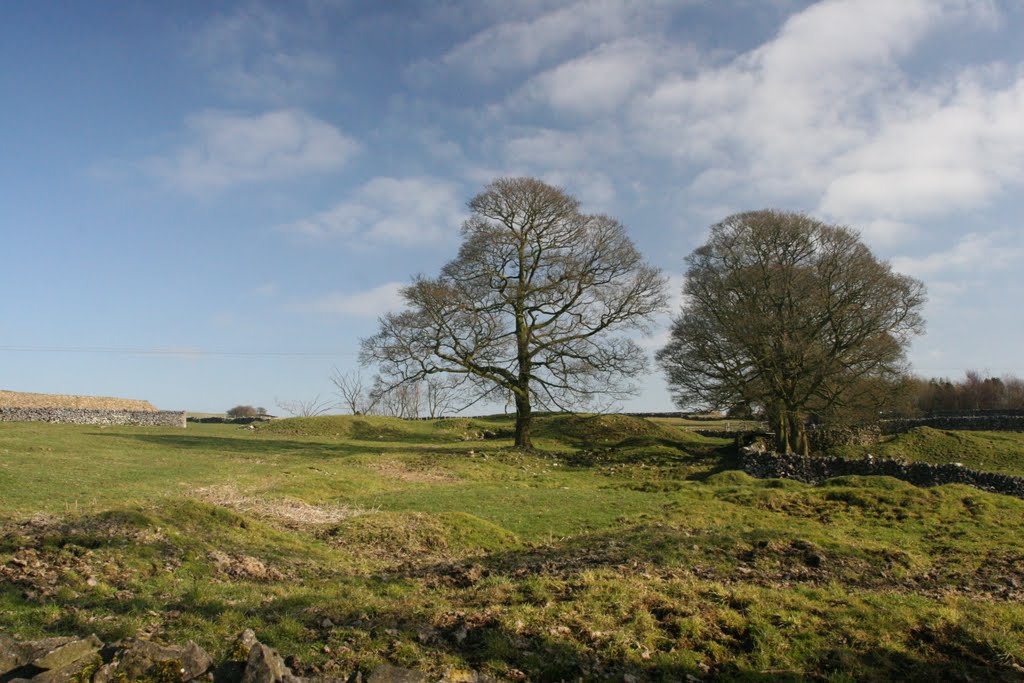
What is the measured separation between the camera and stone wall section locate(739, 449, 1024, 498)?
875 inches

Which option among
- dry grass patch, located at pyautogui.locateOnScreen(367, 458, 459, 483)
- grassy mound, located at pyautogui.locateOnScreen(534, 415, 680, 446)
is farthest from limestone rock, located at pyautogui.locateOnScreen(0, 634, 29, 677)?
grassy mound, located at pyautogui.locateOnScreen(534, 415, 680, 446)

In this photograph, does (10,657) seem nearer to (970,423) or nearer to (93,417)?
(93,417)

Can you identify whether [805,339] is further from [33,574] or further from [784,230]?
[33,574]

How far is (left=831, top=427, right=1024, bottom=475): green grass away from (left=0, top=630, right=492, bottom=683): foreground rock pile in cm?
3396

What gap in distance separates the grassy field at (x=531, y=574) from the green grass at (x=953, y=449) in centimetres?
1522

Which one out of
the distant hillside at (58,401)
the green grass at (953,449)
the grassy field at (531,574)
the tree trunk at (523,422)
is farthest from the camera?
the distant hillside at (58,401)

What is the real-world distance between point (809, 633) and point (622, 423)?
127ft

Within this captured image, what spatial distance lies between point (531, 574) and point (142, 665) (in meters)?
5.25

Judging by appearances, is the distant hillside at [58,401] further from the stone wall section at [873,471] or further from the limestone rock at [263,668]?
the limestone rock at [263,668]

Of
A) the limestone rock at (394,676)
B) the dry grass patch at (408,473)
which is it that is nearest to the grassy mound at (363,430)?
the dry grass patch at (408,473)

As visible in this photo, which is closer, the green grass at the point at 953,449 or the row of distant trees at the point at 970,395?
the green grass at the point at 953,449

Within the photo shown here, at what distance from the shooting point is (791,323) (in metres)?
33.8

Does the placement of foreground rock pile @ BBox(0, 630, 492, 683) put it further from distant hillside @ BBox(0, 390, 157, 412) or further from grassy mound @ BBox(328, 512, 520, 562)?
distant hillside @ BBox(0, 390, 157, 412)

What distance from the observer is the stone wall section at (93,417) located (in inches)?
1789
